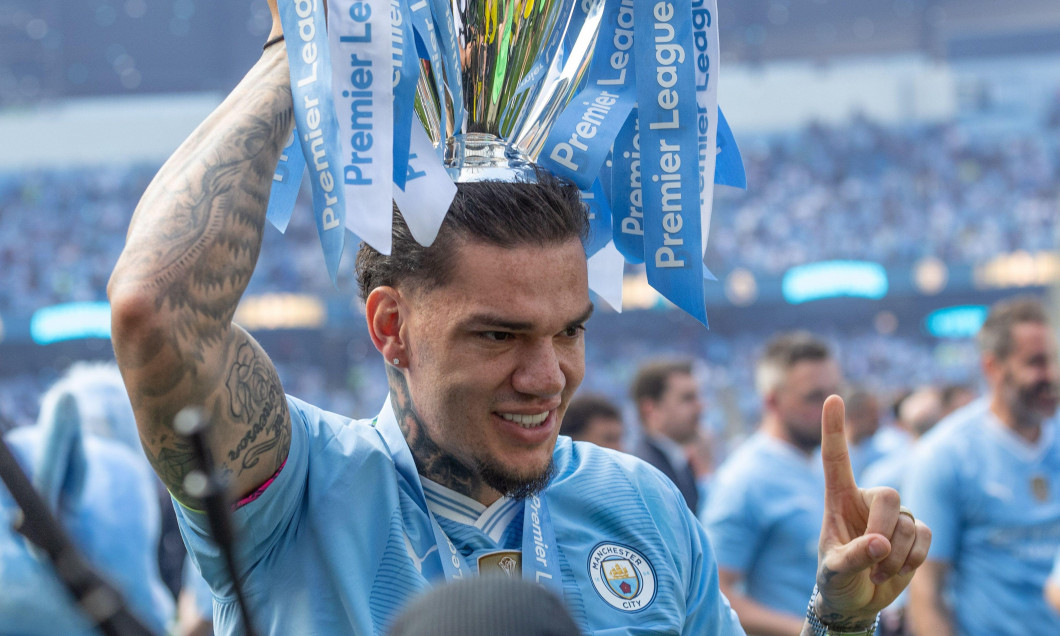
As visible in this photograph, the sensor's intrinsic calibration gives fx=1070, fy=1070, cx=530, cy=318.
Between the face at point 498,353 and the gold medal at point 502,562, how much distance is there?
0.32ft

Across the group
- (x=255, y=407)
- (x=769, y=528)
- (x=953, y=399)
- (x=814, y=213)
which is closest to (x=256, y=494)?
(x=255, y=407)

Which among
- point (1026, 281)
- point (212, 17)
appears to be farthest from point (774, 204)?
point (212, 17)

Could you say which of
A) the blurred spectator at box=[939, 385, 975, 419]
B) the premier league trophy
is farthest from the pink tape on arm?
the blurred spectator at box=[939, 385, 975, 419]

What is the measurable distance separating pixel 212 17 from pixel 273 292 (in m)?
6.06

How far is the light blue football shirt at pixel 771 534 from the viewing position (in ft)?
12.8

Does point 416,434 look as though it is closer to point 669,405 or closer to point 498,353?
point 498,353

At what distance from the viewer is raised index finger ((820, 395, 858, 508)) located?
62.8 inches

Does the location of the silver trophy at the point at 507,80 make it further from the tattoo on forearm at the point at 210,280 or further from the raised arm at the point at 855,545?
the raised arm at the point at 855,545

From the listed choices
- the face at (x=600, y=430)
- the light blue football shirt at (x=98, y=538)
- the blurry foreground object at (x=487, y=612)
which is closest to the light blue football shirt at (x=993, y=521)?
the face at (x=600, y=430)

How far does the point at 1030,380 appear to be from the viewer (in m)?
3.84

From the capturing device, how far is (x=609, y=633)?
1.47m

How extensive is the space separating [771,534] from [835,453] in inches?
97.0

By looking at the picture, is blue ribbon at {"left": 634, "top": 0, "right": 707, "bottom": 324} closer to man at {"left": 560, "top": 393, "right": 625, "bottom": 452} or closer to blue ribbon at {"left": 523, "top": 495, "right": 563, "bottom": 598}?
blue ribbon at {"left": 523, "top": 495, "right": 563, "bottom": 598}

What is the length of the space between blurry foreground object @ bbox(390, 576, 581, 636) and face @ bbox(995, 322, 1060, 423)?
361cm
